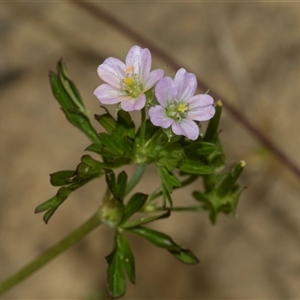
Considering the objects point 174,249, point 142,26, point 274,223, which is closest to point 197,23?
point 142,26

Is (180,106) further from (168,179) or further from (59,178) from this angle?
(59,178)

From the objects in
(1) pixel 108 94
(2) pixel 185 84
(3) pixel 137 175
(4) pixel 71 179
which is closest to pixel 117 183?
(3) pixel 137 175

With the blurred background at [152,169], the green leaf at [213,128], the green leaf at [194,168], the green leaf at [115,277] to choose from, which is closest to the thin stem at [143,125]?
the green leaf at [194,168]

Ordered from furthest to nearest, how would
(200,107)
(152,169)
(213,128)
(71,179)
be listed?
(152,169)
(213,128)
(71,179)
(200,107)

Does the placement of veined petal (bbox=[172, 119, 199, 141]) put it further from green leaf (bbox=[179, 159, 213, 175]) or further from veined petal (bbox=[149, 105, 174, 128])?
green leaf (bbox=[179, 159, 213, 175])

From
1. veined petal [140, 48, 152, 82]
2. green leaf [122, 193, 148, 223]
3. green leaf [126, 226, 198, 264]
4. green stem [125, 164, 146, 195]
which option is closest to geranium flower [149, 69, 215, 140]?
veined petal [140, 48, 152, 82]

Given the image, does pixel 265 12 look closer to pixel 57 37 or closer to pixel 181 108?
pixel 57 37
